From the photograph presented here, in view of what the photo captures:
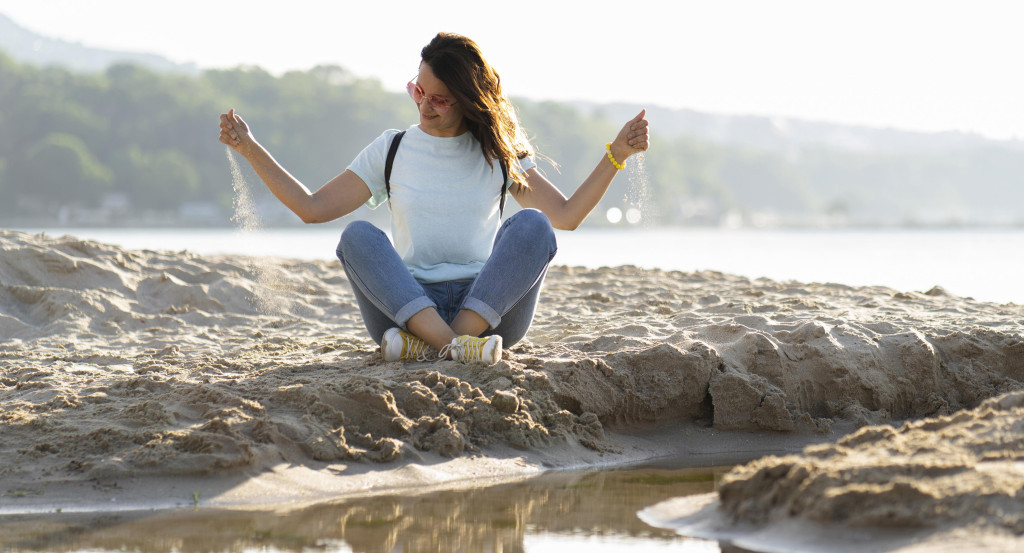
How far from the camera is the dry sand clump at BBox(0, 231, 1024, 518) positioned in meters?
2.75

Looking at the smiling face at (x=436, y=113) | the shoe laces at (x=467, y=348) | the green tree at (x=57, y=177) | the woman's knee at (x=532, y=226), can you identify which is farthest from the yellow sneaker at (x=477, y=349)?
the green tree at (x=57, y=177)

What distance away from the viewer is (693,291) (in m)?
5.47

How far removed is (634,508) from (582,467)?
1.60 feet

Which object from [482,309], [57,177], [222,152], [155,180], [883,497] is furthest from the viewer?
[222,152]

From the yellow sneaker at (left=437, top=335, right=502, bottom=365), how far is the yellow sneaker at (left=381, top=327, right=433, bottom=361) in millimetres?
144

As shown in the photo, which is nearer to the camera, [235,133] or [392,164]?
[235,133]

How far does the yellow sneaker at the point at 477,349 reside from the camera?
3.14m

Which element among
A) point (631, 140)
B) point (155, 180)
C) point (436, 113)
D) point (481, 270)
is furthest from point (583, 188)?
point (155, 180)

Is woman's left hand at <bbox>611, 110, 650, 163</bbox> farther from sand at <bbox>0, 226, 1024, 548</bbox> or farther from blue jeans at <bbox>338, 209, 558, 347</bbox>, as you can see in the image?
sand at <bbox>0, 226, 1024, 548</bbox>

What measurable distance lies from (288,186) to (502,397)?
97cm

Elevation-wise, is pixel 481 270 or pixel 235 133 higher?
pixel 235 133

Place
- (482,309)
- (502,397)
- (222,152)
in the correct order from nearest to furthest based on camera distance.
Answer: (502,397) < (482,309) < (222,152)

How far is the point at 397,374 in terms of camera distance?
10.2 ft

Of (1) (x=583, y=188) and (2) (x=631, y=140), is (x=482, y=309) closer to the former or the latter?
(1) (x=583, y=188)
